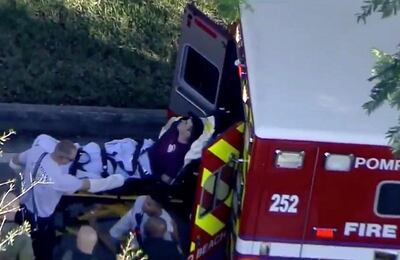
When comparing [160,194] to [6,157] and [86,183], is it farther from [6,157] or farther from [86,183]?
[6,157]

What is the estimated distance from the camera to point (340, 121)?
750 centimetres

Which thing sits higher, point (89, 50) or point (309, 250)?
point (89, 50)

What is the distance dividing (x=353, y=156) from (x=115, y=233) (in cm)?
224

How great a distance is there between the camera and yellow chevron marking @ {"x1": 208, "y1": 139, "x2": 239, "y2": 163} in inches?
313

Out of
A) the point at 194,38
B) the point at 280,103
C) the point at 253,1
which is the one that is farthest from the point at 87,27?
the point at 280,103

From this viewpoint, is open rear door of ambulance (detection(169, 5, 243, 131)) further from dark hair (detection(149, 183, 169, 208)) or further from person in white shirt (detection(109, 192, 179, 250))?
person in white shirt (detection(109, 192, 179, 250))

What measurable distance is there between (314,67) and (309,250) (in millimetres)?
1221

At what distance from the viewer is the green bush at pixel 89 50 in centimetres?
1212

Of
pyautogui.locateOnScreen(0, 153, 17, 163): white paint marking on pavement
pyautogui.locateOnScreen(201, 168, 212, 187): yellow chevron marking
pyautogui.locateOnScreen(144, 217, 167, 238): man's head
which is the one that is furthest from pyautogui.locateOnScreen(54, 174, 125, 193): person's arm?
pyautogui.locateOnScreen(0, 153, 17, 163): white paint marking on pavement

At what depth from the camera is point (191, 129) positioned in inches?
360

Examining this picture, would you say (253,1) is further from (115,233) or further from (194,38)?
(115,233)

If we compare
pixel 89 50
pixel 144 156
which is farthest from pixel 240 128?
pixel 89 50

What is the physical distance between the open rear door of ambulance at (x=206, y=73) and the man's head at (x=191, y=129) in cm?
15

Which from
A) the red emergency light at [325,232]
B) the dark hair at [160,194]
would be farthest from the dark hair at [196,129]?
the red emergency light at [325,232]
